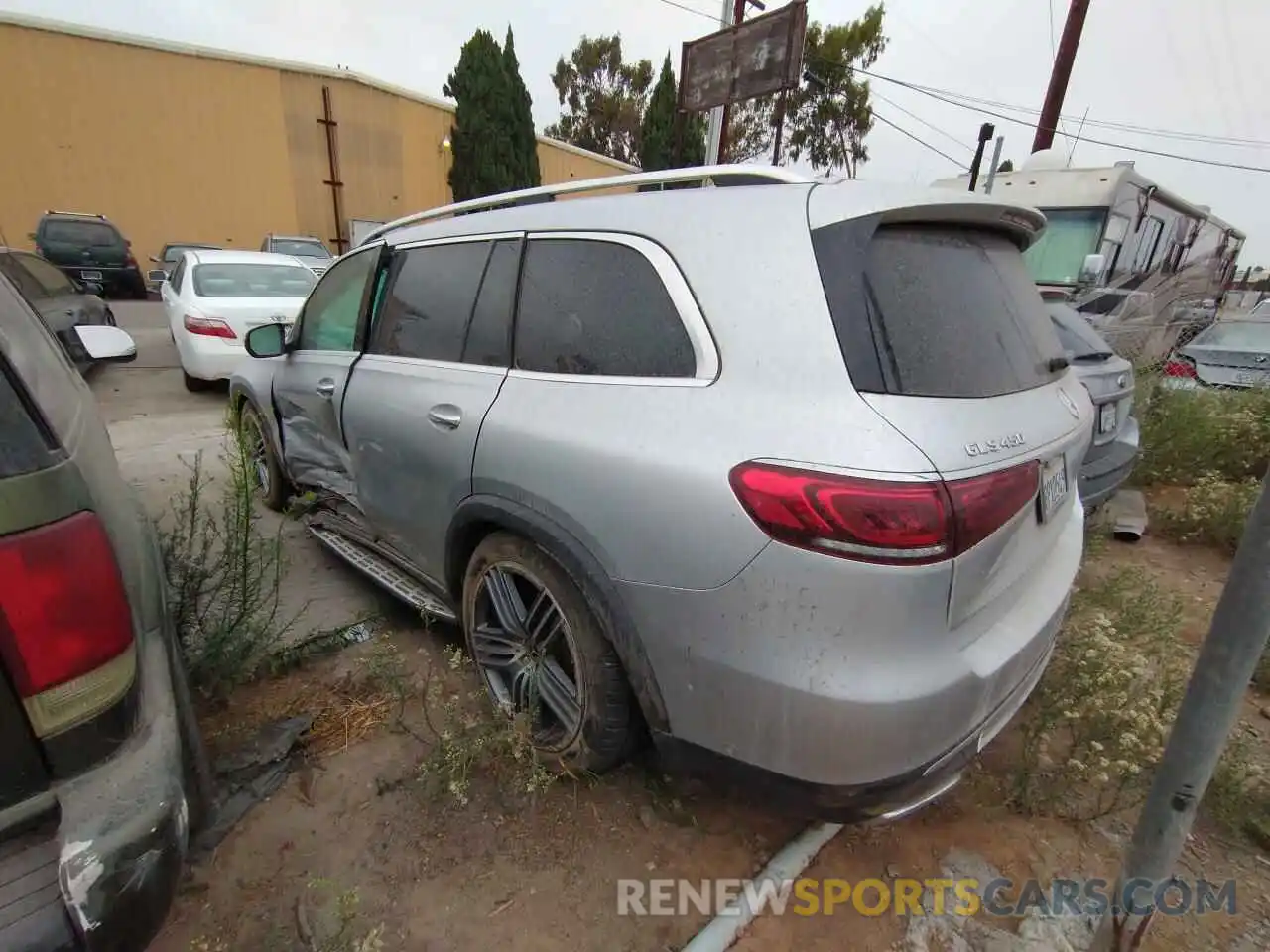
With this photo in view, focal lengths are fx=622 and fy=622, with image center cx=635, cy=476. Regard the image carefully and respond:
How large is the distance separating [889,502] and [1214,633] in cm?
70

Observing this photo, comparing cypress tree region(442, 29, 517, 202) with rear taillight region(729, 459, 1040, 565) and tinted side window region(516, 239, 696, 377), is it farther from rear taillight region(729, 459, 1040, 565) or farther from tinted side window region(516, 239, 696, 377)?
rear taillight region(729, 459, 1040, 565)

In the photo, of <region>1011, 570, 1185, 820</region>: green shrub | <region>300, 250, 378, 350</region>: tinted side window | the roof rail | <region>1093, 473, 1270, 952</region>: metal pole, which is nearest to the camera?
<region>1093, 473, 1270, 952</region>: metal pole

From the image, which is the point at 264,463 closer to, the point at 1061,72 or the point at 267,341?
the point at 267,341

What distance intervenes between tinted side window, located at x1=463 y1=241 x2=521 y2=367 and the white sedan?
198 inches

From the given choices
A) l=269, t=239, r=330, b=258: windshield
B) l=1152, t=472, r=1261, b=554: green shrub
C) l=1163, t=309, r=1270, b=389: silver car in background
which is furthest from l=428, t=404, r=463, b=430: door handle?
l=269, t=239, r=330, b=258: windshield

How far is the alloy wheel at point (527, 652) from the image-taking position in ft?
6.48

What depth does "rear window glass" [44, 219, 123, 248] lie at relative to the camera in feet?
40.3

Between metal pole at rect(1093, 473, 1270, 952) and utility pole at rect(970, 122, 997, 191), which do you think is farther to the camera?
utility pole at rect(970, 122, 997, 191)

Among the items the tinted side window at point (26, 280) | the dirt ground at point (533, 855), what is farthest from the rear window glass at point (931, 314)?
the tinted side window at point (26, 280)

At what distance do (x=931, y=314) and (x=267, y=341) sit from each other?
11.2 feet

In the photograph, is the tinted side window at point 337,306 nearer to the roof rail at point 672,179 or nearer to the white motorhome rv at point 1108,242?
the roof rail at point 672,179

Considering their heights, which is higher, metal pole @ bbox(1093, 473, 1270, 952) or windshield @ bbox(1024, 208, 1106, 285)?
windshield @ bbox(1024, 208, 1106, 285)

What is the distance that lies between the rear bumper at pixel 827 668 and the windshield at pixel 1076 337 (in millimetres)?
2715

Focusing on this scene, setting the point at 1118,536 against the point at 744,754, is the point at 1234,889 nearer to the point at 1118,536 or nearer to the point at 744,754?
the point at 744,754
